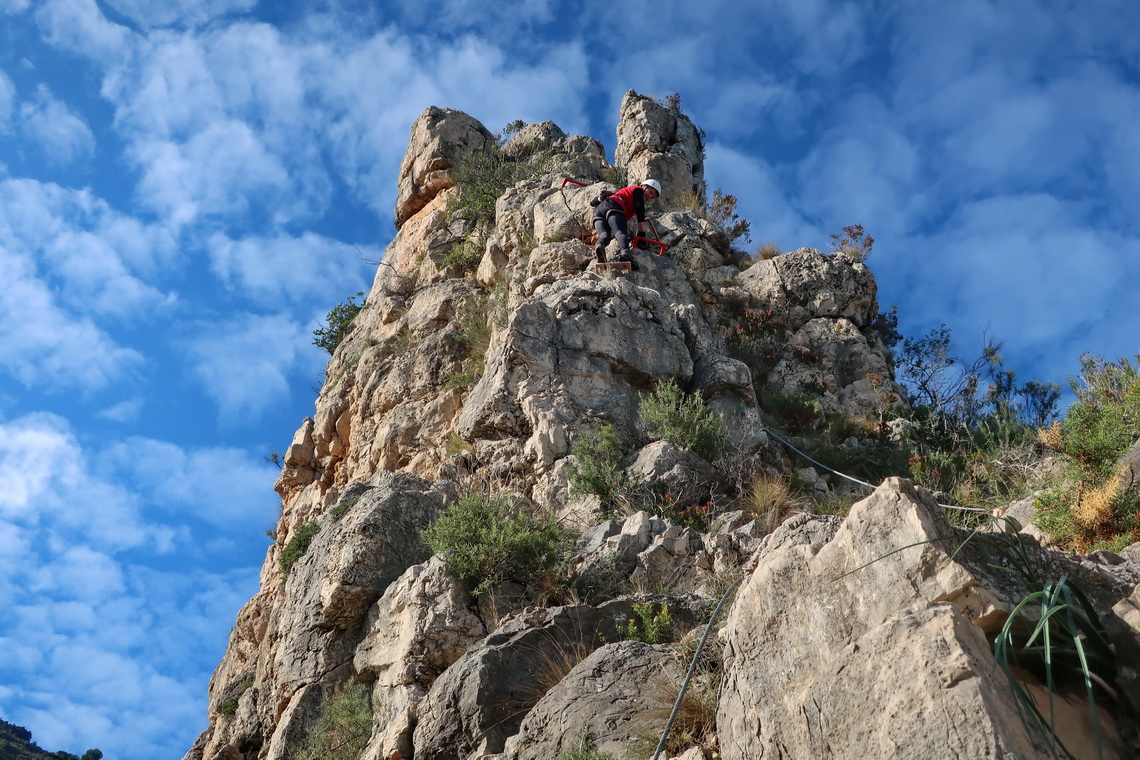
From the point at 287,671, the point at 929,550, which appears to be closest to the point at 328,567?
the point at 287,671

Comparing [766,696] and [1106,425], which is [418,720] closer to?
[766,696]

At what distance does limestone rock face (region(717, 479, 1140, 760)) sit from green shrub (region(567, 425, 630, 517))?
15.8 feet

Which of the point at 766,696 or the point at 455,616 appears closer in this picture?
the point at 766,696

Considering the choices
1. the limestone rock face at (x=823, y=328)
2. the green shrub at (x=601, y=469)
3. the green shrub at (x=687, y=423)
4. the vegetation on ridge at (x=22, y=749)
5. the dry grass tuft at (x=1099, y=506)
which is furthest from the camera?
the vegetation on ridge at (x=22, y=749)

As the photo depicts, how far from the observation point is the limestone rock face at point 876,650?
3.82m

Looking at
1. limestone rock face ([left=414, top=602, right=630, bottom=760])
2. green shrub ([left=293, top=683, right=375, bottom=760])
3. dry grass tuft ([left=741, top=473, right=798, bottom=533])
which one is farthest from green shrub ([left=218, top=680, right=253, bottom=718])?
dry grass tuft ([left=741, top=473, right=798, bottom=533])

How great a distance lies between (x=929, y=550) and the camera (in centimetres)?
449

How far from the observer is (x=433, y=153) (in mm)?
21031

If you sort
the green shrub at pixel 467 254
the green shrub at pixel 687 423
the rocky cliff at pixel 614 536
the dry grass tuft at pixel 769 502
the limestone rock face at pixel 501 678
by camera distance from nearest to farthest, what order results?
the rocky cliff at pixel 614 536 < the limestone rock face at pixel 501 678 < the dry grass tuft at pixel 769 502 < the green shrub at pixel 687 423 < the green shrub at pixel 467 254

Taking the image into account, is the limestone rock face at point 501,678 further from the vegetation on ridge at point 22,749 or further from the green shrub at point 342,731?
the vegetation on ridge at point 22,749

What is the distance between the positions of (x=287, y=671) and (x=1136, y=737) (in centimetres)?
751

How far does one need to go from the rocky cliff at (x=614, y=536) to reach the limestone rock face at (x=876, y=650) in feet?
0.04

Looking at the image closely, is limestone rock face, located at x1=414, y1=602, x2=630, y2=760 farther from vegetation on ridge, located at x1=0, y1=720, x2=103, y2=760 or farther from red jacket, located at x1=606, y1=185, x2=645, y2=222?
vegetation on ridge, located at x1=0, y1=720, x2=103, y2=760

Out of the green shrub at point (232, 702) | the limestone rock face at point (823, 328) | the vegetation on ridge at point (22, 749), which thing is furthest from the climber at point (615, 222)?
the vegetation on ridge at point (22, 749)
